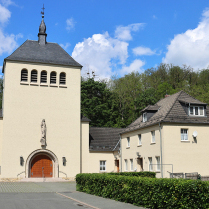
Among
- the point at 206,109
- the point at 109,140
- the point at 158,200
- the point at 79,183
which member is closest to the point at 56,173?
the point at 109,140

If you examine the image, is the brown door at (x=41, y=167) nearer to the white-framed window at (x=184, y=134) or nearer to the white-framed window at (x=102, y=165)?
the white-framed window at (x=102, y=165)

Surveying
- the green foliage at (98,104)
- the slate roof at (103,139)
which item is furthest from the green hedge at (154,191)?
the green foliage at (98,104)

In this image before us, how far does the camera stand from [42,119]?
103 ft

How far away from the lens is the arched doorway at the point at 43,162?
3064 cm

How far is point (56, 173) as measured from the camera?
31.1m

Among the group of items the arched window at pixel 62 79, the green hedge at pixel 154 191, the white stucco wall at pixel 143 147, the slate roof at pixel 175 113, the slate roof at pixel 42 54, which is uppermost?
the slate roof at pixel 42 54

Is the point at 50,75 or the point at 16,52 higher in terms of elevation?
the point at 16,52

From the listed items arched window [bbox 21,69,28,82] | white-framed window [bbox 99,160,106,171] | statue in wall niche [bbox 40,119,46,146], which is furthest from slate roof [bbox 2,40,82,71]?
white-framed window [bbox 99,160,106,171]

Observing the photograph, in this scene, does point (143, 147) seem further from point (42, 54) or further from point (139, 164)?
point (42, 54)

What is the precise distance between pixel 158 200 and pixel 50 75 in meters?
23.2

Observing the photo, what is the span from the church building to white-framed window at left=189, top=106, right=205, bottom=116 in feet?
38.7

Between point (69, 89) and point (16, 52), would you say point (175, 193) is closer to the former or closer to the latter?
point (69, 89)

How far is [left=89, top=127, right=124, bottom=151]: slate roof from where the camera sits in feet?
116

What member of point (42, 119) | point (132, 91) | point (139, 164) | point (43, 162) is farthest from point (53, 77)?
point (132, 91)
